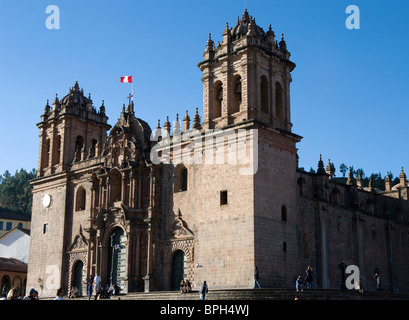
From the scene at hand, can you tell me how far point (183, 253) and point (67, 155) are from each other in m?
13.5

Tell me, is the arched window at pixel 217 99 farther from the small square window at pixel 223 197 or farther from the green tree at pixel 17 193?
the green tree at pixel 17 193

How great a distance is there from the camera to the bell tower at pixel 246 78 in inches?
1186

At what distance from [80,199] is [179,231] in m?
10.0

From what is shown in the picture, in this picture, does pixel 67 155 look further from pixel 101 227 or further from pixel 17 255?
pixel 17 255

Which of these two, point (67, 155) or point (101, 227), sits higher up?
point (67, 155)

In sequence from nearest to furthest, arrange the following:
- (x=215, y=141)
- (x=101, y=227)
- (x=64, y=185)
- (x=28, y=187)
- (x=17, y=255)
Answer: (x=215, y=141)
(x=101, y=227)
(x=64, y=185)
(x=17, y=255)
(x=28, y=187)

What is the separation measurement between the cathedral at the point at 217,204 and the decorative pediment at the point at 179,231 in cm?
6

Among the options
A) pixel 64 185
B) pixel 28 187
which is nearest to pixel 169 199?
pixel 64 185

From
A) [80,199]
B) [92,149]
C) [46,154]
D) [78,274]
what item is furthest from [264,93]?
[46,154]

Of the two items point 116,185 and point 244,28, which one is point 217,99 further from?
point 116,185

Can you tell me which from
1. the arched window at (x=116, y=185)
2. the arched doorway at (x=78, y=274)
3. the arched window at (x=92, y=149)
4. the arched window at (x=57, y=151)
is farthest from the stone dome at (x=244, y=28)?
the arched doorway at (x=78, y=274)
